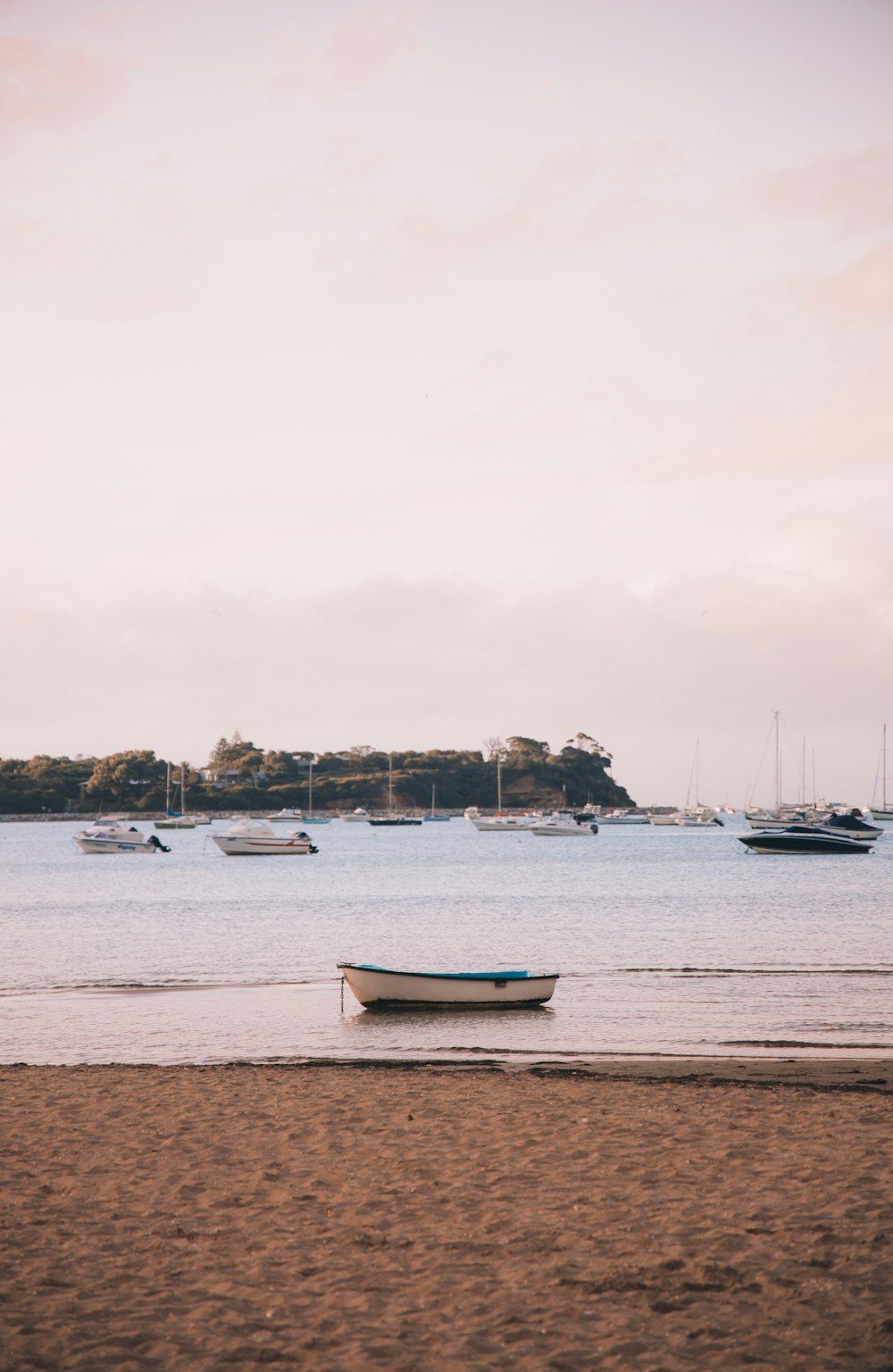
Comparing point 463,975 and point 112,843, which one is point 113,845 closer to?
point 112,843

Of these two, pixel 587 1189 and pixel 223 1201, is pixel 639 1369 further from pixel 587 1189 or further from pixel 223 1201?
pixel 223 1201

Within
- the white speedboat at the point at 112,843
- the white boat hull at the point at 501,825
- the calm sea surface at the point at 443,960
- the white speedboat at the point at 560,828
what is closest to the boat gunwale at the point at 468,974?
the calm sea surface at the point at 443,960

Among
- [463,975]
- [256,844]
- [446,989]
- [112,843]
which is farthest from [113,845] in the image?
[446,989]

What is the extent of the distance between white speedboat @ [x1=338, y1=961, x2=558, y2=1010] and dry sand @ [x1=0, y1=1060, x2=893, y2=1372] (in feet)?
31.0

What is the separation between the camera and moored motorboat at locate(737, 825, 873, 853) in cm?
9612

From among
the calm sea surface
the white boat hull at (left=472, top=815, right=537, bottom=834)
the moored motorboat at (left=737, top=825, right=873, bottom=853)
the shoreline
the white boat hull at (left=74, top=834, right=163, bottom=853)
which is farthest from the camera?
the white boat hull at (left=472, top=815, right=537, bottom=834)

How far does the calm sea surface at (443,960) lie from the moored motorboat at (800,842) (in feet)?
35.0

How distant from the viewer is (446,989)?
26156 mm

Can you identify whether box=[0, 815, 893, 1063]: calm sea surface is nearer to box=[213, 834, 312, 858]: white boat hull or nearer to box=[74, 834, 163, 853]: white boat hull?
box=[213, 834, 312, 858]: white boat hull

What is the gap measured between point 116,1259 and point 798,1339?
5255 millimetres

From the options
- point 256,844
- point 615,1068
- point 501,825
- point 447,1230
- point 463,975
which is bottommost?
point 501,825

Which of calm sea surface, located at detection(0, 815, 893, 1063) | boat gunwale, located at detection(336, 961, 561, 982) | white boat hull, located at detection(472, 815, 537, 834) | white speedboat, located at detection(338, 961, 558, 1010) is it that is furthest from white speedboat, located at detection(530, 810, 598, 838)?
boat gunwale, located at detection(336, 961, 561, 982)

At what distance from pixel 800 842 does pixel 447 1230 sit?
302 ft

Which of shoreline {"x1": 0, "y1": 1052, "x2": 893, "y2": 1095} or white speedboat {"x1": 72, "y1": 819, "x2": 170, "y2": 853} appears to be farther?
white speedboat {"x1": 72, "y1": 819, "x2": 170, "y2": 853}
